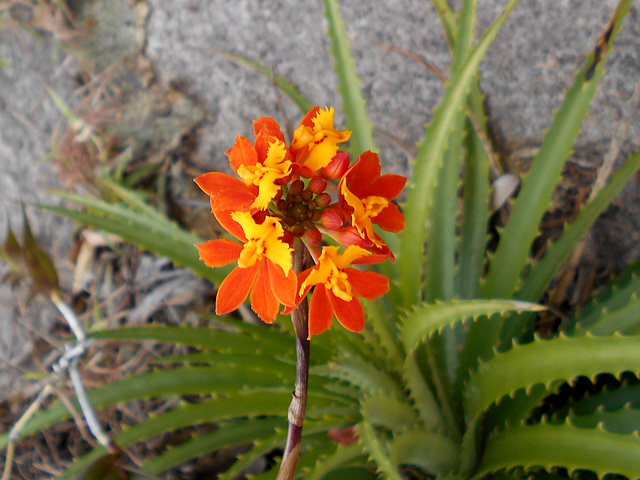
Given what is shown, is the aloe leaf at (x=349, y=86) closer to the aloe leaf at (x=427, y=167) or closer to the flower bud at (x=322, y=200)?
the aloe leaf at (x=427, y=167)

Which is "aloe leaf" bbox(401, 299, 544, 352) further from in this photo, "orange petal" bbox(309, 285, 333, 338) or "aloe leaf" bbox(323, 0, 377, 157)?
"aloe leaf" bbox(323, 0, 377, 157)

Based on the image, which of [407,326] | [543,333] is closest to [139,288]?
[407,326]

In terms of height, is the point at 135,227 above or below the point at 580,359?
above

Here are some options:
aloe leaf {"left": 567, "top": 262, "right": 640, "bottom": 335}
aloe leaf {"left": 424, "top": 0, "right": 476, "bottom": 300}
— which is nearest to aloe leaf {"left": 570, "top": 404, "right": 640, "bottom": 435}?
aloe leaf {"left": 567, "top": 262, "right": 640, "bottom": 335}

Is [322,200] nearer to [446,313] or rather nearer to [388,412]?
[446,313]

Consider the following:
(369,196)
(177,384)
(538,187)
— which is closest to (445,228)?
(538,187)

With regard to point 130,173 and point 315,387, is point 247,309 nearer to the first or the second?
point 315,387

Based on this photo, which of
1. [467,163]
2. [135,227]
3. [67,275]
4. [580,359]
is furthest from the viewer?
[67,275]
